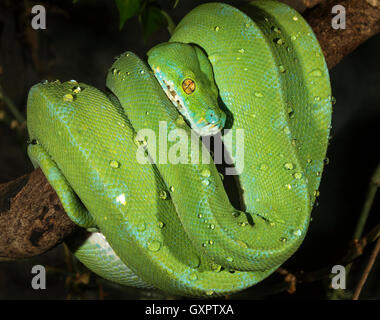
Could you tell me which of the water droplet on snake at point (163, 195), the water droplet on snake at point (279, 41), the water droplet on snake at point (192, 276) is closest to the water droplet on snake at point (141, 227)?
the water droplet on snake at point (163, 195)

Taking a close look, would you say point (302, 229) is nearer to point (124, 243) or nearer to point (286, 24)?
point (124, 243)

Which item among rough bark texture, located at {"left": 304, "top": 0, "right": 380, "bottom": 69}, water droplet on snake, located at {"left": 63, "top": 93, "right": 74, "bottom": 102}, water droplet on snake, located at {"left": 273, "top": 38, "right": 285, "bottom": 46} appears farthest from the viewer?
rough bark texture, located at {"left": 304, "top": 0, "right": 380, "bottom": 69}

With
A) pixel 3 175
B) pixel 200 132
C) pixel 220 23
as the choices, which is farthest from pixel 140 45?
pixel 200 132

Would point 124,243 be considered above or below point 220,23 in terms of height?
below

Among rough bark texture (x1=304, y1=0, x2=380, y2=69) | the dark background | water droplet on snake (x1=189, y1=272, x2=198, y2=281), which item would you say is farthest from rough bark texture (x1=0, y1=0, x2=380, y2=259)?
the dark background

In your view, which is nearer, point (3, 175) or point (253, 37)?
point (253, 37)

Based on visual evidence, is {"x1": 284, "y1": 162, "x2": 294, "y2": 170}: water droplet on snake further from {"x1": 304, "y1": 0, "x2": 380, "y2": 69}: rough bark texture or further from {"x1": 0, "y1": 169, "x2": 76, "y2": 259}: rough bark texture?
{"x1": 0, "y1": 169, "x2": 76, "y2": 259}: rough bark texture

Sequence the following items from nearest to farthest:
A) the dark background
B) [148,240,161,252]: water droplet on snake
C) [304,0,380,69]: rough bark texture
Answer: [148,240,161,252]: water droplet on snake → [304,0,380,69]: rough bark texture → the dark background

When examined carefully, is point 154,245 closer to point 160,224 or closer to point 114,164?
point 160,224

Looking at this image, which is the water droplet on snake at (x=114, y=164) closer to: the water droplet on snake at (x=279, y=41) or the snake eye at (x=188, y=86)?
the snake eye at (x=188, y=86)
